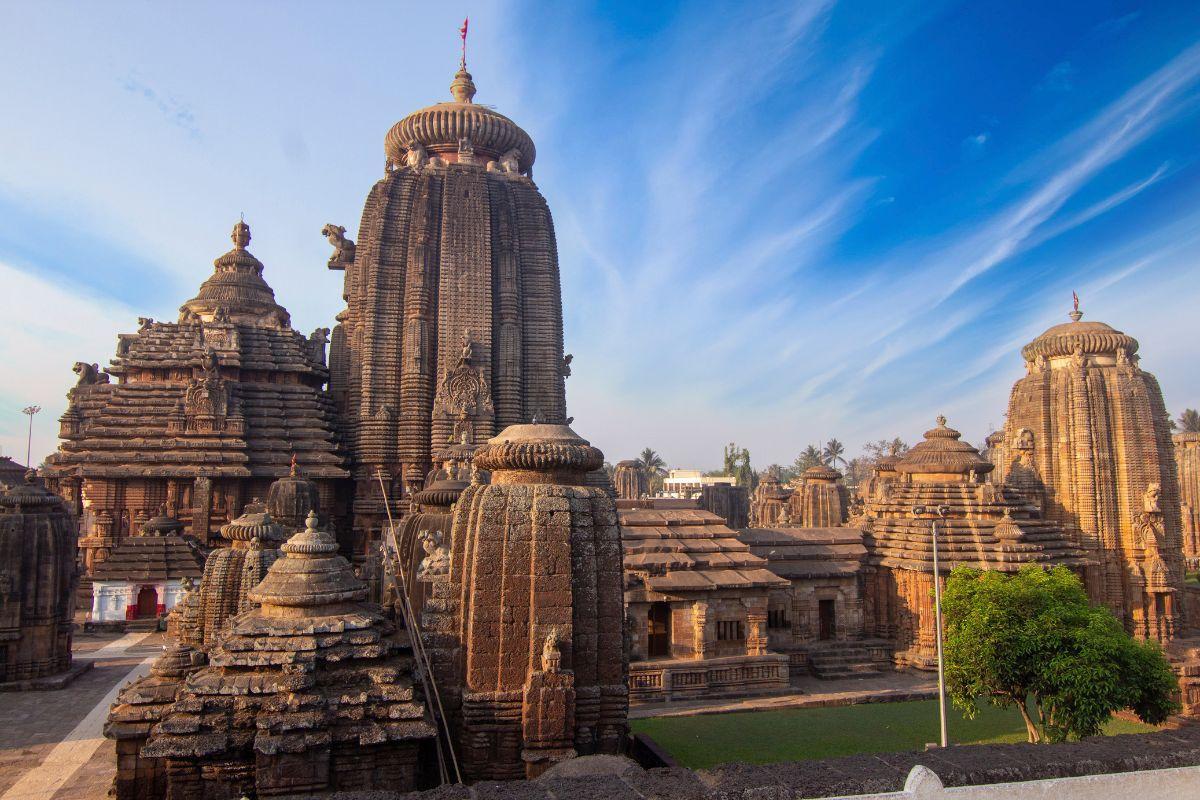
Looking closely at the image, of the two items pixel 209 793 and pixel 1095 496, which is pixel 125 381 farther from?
pixel 1095 496

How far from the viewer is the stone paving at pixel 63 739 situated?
12727 millimetres

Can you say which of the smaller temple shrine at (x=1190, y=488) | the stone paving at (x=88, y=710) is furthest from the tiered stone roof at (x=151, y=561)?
the smaller temple shrine at (x=1190, y=488)

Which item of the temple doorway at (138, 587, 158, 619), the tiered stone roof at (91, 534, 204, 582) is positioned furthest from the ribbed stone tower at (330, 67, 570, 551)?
the temple doorway at (138, 587, 158, 619)

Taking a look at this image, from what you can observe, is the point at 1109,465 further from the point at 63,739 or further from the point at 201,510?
the point at 201,510

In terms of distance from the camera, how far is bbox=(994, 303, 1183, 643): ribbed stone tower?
1237 inches

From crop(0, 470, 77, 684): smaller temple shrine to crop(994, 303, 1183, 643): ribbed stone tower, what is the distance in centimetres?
3385

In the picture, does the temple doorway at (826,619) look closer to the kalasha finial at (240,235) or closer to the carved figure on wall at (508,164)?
the carved figure on wall at (508,164)

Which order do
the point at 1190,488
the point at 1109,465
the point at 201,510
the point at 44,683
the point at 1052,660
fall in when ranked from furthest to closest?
the point at 1190,488
the point at 1109,465
the point at 201,510
the point at 44,683
the point at 1052,660

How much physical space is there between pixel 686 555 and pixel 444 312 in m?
17.4

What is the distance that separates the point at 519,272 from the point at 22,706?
23.9 metres

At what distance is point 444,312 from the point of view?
3406 centimetres

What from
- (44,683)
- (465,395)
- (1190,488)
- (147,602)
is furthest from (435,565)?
(1190,488)

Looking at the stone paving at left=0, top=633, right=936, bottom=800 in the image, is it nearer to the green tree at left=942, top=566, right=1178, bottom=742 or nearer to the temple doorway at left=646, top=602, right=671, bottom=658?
the temple doorway at left=646, top=602, right=671, bottom=658

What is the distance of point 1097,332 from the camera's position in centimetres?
3366
